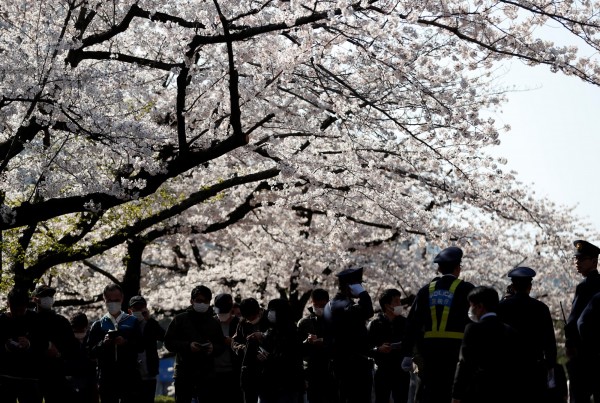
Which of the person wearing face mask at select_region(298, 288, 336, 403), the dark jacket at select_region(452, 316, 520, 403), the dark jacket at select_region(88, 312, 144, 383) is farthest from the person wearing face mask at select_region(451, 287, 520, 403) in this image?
the dark jacket at select_region(88, 312, 144, 383)

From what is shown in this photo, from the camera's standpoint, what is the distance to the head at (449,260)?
8195mm

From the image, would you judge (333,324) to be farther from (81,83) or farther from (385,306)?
(81,83)

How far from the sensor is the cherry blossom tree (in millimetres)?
11227

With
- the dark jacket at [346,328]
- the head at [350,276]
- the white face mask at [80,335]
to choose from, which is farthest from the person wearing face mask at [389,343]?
the white face mask at [80,335]

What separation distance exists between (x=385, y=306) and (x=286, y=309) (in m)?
1.94

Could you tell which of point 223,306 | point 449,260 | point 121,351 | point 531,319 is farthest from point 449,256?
point 121,351

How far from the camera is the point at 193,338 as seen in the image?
10.3 meters

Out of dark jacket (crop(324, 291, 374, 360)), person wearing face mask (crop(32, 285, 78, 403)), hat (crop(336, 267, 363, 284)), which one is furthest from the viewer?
dark jacket (crop(324, 291, 374, 360))

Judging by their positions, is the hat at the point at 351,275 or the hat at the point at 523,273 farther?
the hat at the point at 351,275

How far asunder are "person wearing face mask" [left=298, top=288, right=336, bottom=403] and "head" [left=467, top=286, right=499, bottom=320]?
11.5 feet

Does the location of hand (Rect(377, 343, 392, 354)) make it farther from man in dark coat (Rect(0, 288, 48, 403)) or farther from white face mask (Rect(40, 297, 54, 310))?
man in dark coat (Rect(0, 288, 48, 403))

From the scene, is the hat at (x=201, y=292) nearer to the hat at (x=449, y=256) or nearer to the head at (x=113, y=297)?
the head at (x=113, y=297)

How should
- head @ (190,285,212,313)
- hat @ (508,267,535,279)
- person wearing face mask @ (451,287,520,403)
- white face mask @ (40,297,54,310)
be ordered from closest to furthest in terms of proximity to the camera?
person wearing face mask @ (451,287,520,403) → hat @ (508,267,535,279) → white face mask @ (40,297,54,310) → head @ (190,285,212,313)

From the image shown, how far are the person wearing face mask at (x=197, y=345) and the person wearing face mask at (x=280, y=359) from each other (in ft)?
2.01
